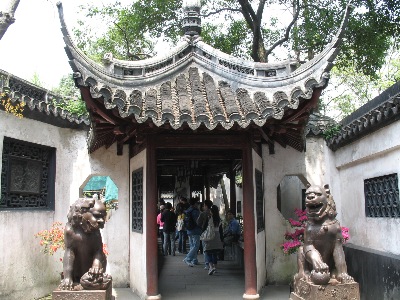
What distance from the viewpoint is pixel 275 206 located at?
8180 millimetres

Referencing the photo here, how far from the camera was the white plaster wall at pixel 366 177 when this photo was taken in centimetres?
595

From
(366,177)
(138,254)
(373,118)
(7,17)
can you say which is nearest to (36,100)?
(7,17)

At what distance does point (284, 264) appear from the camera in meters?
8.12

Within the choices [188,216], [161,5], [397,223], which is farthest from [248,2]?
[397,223]

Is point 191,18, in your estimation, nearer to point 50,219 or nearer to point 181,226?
point 50,219

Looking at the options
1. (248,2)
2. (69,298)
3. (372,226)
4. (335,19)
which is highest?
(248,2)

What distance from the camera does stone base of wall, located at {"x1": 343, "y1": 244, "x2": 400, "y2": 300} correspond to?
5504 millimetres

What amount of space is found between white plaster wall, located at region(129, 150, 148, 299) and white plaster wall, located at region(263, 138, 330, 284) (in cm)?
246

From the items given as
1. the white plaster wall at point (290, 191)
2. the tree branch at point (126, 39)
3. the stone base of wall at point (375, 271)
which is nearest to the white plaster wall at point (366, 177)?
the stone base of wall at point (375, 271)

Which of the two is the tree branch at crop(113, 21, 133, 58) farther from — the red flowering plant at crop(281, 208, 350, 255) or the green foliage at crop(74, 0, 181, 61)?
the red flowering plant at crop(281, 208, 350, 255)

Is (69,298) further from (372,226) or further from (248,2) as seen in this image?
(248,2)

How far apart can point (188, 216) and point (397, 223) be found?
16.3 ft

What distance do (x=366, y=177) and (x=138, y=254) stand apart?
4013 millimetres

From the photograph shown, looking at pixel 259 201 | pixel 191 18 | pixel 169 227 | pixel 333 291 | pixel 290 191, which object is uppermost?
pixel 191 18
